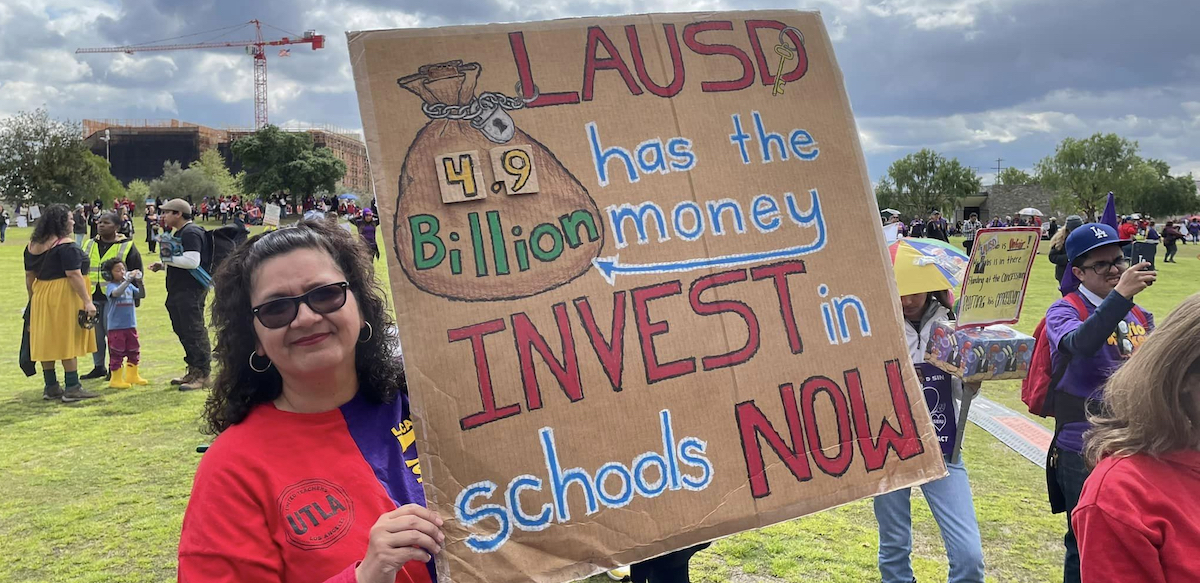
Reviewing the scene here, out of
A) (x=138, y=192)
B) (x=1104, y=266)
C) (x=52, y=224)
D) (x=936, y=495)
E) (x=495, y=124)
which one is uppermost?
(x=138, y=192)

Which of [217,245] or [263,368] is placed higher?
[217,245]

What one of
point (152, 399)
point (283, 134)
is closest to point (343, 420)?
point (152, 399)

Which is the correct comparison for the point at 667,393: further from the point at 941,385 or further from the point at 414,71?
the point at 941,385

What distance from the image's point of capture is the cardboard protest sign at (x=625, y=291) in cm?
160

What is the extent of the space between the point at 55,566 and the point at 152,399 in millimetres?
3907

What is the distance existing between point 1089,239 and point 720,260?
225 centimetres

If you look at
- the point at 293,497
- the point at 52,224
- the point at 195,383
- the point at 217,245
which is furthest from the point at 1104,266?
the point at 195,383

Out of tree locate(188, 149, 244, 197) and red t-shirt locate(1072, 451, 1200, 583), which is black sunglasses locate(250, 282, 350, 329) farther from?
tree locate(188, 149, 244, 197)

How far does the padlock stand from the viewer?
1.69m

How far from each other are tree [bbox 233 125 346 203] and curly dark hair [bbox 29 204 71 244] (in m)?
56.6

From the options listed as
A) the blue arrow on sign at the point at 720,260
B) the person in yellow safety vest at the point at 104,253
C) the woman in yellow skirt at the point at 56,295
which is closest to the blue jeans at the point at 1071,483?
the blue arrow on sign at the point at 720,260

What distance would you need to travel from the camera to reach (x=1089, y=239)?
128 inches

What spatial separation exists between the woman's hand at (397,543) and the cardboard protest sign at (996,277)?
226 cm

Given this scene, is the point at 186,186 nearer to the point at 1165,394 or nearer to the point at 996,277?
the point at 996,277
